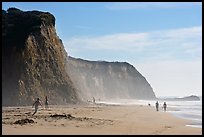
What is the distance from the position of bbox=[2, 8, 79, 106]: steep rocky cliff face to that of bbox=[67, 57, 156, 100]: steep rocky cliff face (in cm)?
6717

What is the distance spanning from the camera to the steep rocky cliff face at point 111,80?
124625mm

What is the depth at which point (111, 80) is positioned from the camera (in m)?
139

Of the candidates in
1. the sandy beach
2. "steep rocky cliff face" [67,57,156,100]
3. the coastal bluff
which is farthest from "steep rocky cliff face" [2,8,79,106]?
"steep rocky cliff face" [67,57,156,100]

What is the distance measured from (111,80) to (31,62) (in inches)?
3869

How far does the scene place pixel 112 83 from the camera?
453ft

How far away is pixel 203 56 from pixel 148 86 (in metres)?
155

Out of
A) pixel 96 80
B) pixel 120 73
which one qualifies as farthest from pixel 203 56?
pixel 120 73

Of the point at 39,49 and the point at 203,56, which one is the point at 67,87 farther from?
the point at 203,56

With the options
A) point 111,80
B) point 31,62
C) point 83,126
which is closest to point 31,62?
point 31,62

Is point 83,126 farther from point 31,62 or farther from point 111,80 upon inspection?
point 111,80

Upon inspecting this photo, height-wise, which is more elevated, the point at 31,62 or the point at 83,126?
the point at 31,62

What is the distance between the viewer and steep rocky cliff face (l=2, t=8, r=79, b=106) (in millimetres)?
39188

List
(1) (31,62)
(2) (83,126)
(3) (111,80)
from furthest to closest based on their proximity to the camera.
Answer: (3) (111,80) < (1) (31,62) < (2) (83,126)

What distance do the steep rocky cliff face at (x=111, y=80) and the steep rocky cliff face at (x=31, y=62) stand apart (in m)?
67.2
